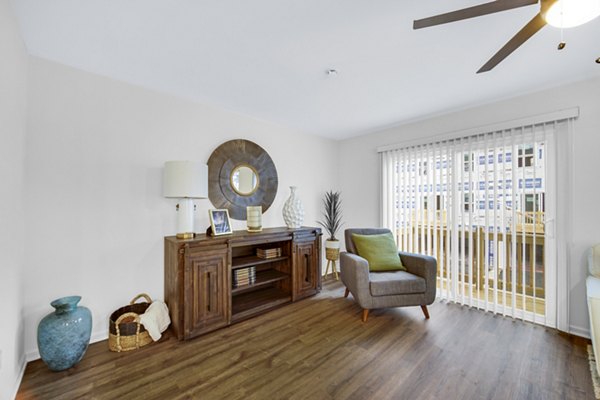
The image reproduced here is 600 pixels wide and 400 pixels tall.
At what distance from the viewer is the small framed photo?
2559 mm

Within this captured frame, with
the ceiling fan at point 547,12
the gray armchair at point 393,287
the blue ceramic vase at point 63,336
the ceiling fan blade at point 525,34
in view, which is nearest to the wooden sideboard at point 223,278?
the blue ceramic vase at point 63,336

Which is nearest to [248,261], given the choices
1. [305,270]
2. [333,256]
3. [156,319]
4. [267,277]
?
[267,277]

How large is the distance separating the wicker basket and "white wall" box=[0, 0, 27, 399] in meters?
0.52

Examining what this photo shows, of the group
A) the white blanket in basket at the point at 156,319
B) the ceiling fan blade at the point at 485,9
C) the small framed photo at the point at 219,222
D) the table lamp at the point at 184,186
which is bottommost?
the white blanket in basket at the point at 156,319

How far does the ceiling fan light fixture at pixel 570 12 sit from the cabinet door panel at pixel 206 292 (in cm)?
268

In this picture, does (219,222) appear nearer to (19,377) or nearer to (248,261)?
(248,261)

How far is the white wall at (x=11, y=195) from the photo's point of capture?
1346 mm

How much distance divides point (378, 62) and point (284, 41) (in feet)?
2.64

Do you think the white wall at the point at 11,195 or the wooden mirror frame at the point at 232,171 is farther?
the wooden mirror frame at the point at 232,171

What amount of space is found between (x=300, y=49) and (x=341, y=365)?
8.06 feet

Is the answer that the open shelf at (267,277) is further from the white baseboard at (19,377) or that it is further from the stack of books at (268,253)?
the white baseboard at (19,377)

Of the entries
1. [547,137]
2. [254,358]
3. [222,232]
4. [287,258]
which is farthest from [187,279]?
[547,137]

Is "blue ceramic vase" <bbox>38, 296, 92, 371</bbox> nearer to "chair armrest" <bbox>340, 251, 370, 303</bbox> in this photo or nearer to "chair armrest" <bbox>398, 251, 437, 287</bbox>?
"chair armrest" <bbox>340, 251, 370, 303</bbox>

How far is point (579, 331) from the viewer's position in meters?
2.26
